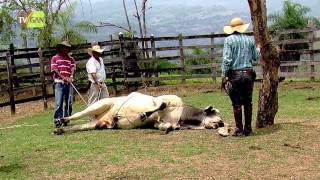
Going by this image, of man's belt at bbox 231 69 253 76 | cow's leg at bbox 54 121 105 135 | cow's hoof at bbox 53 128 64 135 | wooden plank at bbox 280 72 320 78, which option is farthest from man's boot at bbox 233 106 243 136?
wooden plank at bbox 280 72 320 78

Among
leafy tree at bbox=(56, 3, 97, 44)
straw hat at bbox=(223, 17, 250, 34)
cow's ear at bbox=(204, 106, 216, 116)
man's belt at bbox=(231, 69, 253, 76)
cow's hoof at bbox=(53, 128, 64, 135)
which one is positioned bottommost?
cow's hoof at bbox=(53, 128, 64, 135)

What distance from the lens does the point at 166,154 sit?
7398 millimetres

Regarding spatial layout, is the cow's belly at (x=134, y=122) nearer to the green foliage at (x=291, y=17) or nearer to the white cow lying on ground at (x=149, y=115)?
the white cow lying on ground at (x=149, y=115)

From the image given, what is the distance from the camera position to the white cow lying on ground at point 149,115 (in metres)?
9.31

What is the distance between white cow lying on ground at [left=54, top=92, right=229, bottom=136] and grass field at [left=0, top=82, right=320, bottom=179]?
0.23 metres

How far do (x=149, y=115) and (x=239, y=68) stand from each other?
186 centimetres

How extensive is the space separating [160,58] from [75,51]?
2.79 meters

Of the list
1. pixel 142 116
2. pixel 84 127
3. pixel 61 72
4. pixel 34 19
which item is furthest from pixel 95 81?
pixel 34 19

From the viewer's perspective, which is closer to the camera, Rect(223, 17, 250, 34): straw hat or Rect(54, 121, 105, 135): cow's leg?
Rect(223, 17, 250, 34): straw hat

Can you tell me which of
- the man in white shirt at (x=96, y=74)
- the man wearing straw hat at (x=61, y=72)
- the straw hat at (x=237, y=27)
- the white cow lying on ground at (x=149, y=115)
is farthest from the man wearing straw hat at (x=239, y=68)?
the man wearing straw hat at (x=61, y=72)

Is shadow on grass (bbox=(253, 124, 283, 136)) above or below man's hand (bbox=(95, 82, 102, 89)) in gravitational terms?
below

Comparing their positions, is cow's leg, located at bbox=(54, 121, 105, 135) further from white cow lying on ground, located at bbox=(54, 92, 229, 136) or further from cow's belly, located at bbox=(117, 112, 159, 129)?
cow's belly, located at bbox=(117, 112, 159, 129)

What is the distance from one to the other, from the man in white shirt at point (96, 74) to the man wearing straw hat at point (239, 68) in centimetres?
294

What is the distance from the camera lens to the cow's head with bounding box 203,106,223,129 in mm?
9188
